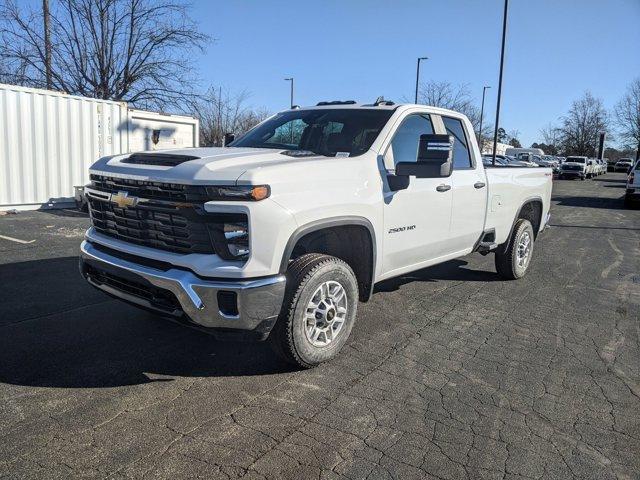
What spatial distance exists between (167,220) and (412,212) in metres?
2.12

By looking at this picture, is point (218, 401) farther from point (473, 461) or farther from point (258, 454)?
point (473, 461)

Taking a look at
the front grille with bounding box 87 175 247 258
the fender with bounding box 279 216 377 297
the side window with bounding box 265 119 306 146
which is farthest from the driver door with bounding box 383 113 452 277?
the front grille with bounding box 87 175 247 258

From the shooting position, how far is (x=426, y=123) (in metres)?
5.02

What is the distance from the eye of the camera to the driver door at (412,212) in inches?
170

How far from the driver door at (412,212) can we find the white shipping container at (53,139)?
9614 millimetres

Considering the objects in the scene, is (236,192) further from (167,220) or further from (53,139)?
(53,139)

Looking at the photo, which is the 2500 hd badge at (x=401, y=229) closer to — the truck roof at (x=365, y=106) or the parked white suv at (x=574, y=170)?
the truck roof at (x=365, y=106)

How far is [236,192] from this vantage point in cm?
316

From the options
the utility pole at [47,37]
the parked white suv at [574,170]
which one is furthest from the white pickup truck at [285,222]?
the parked white suv at [574,170]

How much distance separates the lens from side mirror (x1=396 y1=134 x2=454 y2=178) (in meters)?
4.05

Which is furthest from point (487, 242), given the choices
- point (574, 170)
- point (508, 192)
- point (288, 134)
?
point (574, 170)

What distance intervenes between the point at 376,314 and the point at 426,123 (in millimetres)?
1924

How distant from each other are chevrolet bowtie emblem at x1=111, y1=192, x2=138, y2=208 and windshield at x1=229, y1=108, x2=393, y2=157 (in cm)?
152

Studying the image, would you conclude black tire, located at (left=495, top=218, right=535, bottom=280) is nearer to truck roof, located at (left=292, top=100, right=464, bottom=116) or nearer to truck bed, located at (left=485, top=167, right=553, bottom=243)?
truck bed, located at (left=485, top=167, right=553, bottom=243)
